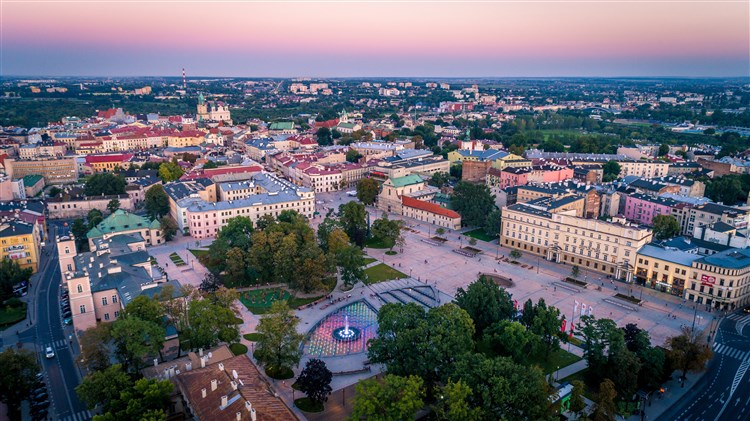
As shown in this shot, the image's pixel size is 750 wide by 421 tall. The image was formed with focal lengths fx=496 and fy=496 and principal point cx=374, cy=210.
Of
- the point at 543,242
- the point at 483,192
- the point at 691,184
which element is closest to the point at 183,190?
the point at 483,192

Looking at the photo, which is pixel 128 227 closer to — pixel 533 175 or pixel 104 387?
pixel 104 387

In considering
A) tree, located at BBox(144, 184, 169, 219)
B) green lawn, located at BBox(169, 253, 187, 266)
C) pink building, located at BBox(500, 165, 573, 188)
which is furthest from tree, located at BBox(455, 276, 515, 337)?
tree, located at BBox(144, 184, 169, 219)

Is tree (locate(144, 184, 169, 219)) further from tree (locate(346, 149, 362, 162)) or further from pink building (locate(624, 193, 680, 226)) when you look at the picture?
pink building (locate(624, 193, 680, 226))

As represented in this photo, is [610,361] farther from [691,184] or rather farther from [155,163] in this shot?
[155,163]

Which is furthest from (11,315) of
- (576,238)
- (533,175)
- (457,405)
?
(533,175)

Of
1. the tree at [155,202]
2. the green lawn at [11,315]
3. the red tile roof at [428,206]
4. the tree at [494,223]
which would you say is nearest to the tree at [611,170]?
the tree at [494,223]
